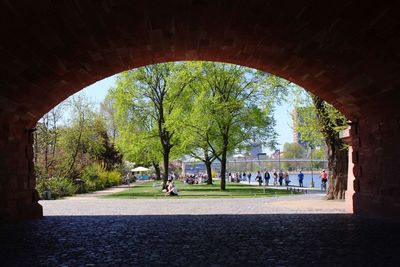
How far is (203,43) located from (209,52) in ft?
3.05

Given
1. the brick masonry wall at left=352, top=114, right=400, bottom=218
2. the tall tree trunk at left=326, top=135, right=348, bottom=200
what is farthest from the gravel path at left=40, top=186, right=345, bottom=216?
the brick masonry wall at left=352, top=114, right=400, bottom=218

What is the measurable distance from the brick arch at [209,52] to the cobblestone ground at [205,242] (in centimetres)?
160

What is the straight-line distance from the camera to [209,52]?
12.1 metres

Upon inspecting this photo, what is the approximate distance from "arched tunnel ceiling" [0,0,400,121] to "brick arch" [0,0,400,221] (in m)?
0.03

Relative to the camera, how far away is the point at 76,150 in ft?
108

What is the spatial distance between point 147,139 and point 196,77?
23.8ft

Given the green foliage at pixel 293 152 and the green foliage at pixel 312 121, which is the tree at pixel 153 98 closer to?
the green foliage at pixel 312 121

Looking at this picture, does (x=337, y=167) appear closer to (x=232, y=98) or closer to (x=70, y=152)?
(x=232, y=98)

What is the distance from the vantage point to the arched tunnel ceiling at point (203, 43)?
25.5ft

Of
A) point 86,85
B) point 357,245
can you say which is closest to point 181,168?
point 86,85

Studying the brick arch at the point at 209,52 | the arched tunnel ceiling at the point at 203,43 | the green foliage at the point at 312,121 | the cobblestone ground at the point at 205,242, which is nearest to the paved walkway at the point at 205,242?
the cobblestone ground at the point at 205,242

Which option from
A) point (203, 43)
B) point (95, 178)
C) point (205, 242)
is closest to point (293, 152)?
point (95, 178)

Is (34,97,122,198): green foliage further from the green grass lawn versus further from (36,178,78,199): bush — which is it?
the green grass lawn

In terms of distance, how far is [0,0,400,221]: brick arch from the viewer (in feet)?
26.0
